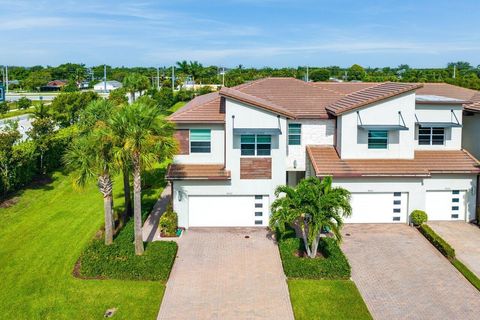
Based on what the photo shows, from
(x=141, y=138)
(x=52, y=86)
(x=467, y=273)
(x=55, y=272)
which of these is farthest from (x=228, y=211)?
(x=52, y=86)

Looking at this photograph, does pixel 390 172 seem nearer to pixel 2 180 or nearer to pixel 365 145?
pixel 365 145

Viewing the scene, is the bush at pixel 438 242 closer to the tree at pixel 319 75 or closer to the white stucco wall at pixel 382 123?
the white stucco wall at pixel 382 123

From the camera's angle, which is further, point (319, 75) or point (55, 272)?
point (319, 75)

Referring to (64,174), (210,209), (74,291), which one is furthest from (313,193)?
(64,174)

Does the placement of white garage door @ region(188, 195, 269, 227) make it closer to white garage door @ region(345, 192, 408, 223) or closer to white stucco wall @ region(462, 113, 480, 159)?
white garage door @ region(345, 192, 408, 223)

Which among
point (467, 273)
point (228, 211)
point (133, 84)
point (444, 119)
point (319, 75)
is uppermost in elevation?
point (319, 75)

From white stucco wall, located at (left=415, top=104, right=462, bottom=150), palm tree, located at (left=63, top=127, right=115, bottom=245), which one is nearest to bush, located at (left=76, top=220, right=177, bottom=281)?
palm tree, located at (left=63, top=127, right=115, bottom=245)

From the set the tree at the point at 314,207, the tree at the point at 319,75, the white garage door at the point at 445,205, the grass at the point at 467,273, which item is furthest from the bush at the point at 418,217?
the tree at the point at 319,75

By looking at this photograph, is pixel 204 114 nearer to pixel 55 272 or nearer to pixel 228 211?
pixel 228 211
